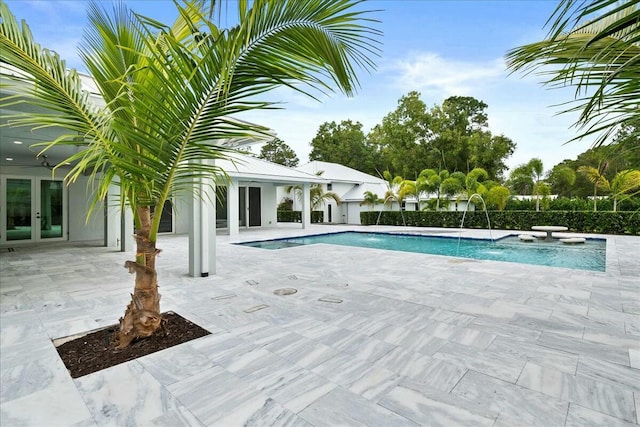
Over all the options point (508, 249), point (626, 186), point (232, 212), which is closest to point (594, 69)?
point (626, 186)

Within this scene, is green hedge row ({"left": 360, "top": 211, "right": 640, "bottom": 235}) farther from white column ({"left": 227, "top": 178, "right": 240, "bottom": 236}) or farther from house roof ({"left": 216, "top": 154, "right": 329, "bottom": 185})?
white column ({"left": 227, "top": 178, "right": 240, "bottom": 236})

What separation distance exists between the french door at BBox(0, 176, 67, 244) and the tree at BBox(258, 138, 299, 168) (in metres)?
27.1

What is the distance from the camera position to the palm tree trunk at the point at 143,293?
2.99 meters

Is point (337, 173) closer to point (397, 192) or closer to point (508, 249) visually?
point (397, 192)

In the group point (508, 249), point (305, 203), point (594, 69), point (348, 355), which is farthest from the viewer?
point (305, 203)

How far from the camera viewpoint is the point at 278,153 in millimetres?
39156

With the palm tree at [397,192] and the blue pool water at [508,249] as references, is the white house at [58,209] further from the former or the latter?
the palm tree at [397,192]

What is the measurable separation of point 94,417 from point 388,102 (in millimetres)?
32951

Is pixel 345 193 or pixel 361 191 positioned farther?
pixel 345 193

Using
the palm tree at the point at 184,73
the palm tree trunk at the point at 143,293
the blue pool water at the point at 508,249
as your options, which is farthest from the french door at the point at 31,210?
the palm tree at the point at 184,73

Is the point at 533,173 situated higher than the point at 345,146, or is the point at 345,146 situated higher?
the point at 345,146

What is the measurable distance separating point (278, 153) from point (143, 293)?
37.0 m

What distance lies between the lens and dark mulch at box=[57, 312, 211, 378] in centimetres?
293

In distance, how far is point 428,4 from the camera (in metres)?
10.9
